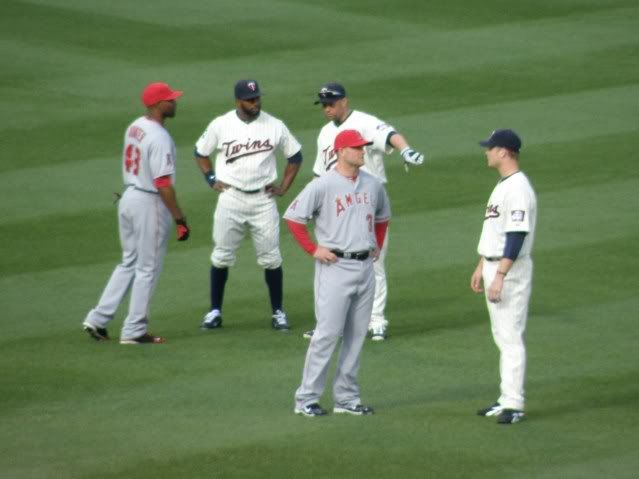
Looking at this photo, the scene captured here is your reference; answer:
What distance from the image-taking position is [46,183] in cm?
1488

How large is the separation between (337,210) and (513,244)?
1125mm

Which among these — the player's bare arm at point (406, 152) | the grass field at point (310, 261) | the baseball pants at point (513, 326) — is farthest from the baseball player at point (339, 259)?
the player's bare arm at point (406, 152)

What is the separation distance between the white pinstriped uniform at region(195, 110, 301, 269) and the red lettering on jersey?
2.67 feet

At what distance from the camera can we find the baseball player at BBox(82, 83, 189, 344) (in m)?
10.6

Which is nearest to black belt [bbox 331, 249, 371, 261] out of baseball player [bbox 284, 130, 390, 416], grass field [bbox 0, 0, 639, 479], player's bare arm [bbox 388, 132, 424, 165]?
baseball player [bbox 284, 130, 390, 416]

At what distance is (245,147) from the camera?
1123 cm

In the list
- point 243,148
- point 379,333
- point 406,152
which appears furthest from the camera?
point 243,148

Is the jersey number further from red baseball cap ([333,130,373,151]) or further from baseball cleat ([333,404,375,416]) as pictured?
baseball cleat ([333,404,375,416])

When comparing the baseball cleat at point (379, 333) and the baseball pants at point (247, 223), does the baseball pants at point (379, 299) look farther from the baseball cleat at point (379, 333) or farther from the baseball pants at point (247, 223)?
the baseball pants at point (247, 223)

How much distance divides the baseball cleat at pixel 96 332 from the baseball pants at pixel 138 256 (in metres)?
0.03

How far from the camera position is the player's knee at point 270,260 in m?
11.3

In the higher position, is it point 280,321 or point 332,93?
point 332,93

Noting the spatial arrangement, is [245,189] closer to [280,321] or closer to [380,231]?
[280,321]

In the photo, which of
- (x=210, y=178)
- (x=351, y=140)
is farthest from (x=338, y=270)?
(x=210, y=178)
